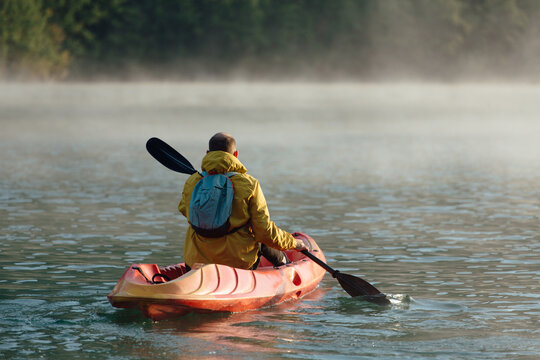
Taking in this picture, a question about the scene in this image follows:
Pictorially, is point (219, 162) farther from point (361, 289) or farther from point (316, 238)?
point (316, 238)

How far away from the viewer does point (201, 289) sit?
7.23 m

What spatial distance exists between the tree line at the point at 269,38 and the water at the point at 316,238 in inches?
1645

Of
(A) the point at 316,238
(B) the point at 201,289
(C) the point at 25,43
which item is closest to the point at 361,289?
(B) the point at 201,289

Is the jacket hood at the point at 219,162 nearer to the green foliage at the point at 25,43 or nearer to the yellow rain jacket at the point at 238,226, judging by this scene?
the yellow rain jacket at the point at 238,226

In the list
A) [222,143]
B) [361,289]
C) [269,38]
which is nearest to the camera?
[222,143]

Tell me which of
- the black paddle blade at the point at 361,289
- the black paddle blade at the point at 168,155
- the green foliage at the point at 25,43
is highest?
the green foliage at the point at 25,43

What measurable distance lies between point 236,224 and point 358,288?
1.28m

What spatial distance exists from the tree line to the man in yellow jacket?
215 feet

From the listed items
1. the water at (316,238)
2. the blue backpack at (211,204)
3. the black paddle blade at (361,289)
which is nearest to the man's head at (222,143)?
the blue backpack at (211,204)

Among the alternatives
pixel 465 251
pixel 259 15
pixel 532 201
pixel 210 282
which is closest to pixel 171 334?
pixel 210 282

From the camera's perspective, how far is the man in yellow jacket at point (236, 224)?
7.48m

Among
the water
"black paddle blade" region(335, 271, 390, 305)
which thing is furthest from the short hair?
"black paddle blade" region(335, 271, 390, 305)

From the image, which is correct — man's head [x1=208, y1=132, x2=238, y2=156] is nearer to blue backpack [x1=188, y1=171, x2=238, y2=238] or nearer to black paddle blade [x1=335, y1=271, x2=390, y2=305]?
blue backpack [x1=188, y1=171, x2=238, y2=238]

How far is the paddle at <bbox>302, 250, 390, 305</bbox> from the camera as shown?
802cm
